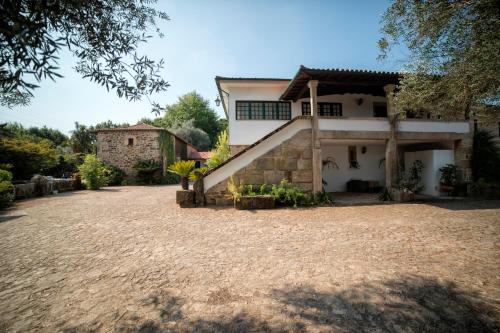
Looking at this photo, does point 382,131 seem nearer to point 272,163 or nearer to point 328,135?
point 328,135

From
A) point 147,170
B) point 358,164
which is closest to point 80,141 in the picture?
point 147,170

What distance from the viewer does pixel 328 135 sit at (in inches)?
386

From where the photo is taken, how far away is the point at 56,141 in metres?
44.6

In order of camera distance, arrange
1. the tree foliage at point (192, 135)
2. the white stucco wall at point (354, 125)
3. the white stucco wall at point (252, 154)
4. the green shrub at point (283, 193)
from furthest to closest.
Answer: the tree foliage at point (192, 135), the white stucco wall at point (354, 125), the white stucco wall at point (252, 154), the green shrub at point (283, 193)

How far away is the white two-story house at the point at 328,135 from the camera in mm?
9539

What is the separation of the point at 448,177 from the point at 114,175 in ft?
79.3

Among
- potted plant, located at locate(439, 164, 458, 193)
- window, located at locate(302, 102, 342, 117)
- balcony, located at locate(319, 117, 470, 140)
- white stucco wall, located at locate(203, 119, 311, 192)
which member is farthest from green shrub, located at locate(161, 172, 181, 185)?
potted plant, located at locate(439, 164, 458, 193)

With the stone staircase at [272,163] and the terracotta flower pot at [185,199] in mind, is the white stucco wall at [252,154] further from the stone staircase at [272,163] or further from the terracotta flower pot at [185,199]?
the terracotta flower pot at [185,199]

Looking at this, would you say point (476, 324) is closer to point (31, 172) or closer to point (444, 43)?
point (444, 43)

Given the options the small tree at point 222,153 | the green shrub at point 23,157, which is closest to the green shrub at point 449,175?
the small tree at point 222,153

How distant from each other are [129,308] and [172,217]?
475cm

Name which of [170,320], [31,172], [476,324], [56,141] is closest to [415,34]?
[476,324]

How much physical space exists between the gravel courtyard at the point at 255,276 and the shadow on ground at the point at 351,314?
0.01 meters

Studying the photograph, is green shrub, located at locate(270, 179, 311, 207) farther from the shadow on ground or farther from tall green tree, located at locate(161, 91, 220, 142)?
tall green tree, located at locate(161, 91, 220, 142)
